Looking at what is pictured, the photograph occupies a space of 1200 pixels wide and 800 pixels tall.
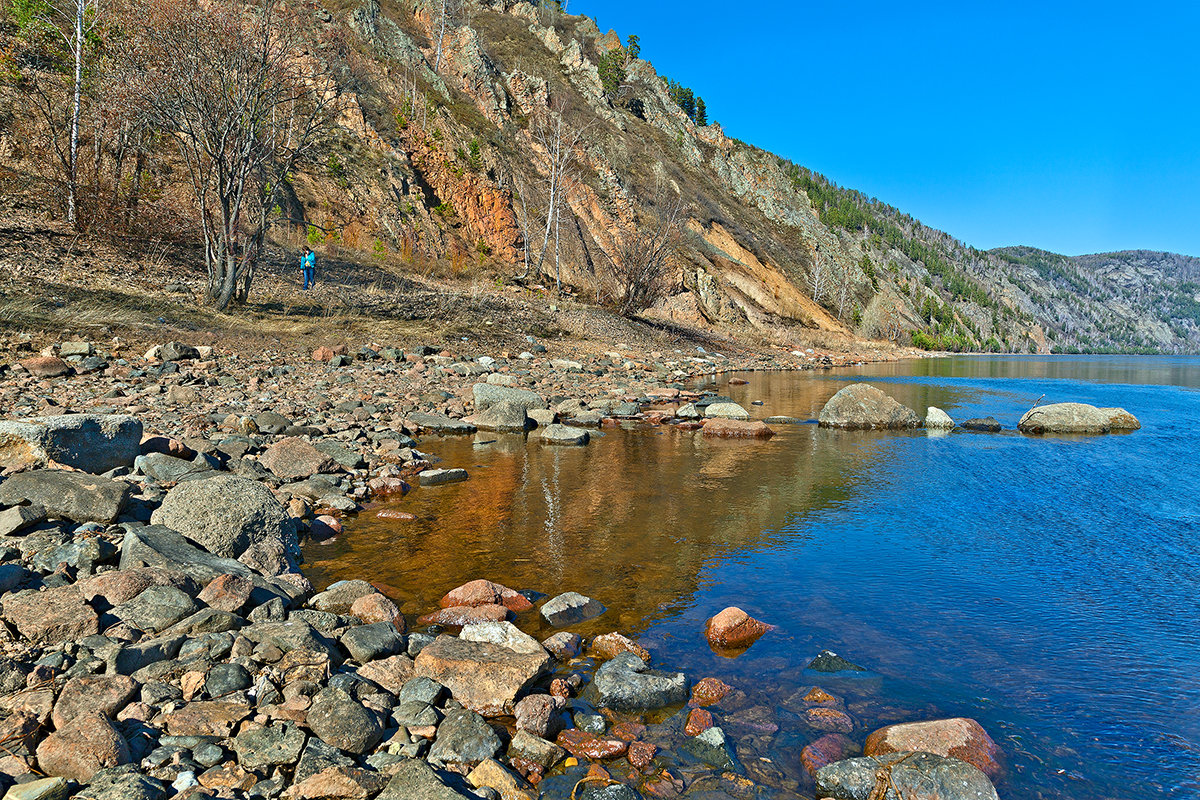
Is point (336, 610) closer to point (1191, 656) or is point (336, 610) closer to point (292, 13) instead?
point (1191, 656)

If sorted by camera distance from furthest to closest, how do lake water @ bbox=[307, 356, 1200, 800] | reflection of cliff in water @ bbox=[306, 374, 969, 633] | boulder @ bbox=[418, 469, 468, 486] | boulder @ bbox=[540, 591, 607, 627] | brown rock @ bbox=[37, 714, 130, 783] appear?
1. boulder @ bbox=[418, 469, 468, 486]
2. reflection of cliff in water @ bbox=[306, 374, 969, 633]
3. boulder @ bbox=[540, 591, 607, 627]
4. lake water @ bbox=[307, 356, 1200, 800]
5. brown rock @ bbox=[37, 714, 130, 783]

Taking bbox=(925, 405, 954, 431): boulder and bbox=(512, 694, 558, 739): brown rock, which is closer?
bbox=(512, 694, 558, 739): brown rock

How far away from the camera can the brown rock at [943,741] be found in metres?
3.65

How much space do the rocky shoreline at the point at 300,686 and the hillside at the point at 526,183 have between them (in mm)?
19537

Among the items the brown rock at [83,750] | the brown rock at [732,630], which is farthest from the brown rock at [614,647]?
the brown rock at [83,750]

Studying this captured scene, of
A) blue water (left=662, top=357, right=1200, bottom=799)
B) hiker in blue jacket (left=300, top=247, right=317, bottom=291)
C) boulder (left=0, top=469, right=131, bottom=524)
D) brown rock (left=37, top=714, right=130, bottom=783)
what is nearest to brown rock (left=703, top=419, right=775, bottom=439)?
blue water (left=662, top=357, right=1200, bottom=799)

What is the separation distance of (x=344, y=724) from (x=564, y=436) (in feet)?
31.4

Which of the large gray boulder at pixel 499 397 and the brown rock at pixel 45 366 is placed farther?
the large gray boulder at pixel 499 397

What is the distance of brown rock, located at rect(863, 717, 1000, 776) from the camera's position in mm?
3646

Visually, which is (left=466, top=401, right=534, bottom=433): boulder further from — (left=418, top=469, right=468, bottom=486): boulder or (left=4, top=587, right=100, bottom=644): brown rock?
(left=4, top=587, right=100, bottom=644): brown rock

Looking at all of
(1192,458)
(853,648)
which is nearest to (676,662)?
(853,648)

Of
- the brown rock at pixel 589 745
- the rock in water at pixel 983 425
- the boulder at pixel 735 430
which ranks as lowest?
the brown rock at pixel 589 745

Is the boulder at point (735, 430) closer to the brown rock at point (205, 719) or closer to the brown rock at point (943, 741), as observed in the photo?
the brown rock at point (943, 741)

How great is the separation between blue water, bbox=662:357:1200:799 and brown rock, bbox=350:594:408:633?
209 centimetres
